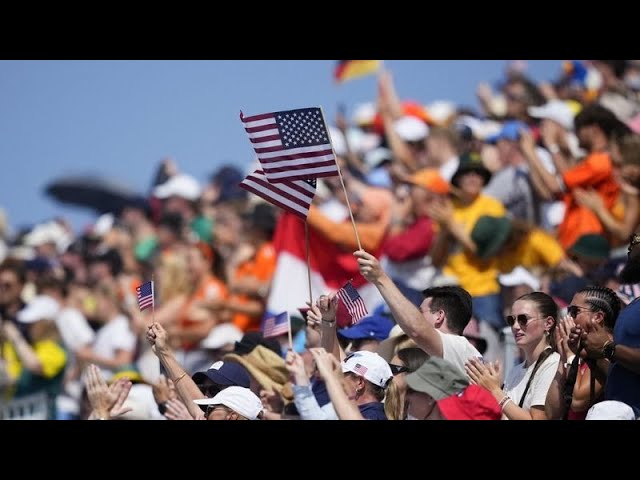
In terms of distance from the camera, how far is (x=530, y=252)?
11.1 m

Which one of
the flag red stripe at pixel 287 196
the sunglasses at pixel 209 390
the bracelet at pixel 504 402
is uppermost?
the flag red stripe at pixel 287 196

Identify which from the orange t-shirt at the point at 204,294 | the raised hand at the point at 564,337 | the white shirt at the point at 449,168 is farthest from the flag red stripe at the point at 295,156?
the orange t-shirt at the point at 204,294

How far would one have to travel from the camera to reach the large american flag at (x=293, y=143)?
770cm

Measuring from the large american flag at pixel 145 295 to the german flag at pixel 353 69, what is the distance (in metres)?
9.10

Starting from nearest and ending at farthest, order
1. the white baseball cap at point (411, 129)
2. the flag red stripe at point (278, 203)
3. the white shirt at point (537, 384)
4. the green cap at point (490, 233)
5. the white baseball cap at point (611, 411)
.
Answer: the white baseball cap at point (611, 411) < the white shirt at point (537, 384) < the flag red stripe at point (278, 203) < the green cap at point (490, 233) < the white baseball cap at point (411, 129)

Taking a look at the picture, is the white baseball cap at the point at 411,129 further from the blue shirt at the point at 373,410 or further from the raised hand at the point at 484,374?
the raised hand at the point at 484,374

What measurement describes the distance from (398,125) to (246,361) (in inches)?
261

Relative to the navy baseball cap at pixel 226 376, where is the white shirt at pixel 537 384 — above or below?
below

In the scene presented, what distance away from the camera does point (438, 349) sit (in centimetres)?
760

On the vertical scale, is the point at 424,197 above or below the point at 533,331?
above

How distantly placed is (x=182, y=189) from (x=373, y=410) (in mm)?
9317
